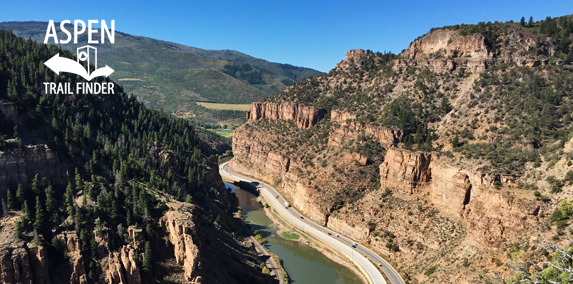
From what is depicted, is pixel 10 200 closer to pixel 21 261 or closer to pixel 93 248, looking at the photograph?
pixel 21 261

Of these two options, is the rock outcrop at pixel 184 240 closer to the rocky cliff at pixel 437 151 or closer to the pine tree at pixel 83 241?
the pine tree at pixel 83 241

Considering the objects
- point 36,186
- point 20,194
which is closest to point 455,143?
point 36,186

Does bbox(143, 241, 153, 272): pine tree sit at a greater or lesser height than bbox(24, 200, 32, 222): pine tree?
lesser

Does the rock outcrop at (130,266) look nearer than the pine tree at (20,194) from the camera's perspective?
Yes

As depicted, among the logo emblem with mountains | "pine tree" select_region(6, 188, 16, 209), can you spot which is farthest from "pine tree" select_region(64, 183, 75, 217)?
the logo emblem with mountains

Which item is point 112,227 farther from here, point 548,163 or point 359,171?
point 548,163

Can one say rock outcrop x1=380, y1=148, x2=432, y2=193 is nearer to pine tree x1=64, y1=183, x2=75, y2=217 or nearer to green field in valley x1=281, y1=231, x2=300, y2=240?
green field in valley x1=281, y1=231, x2=300, y2=240

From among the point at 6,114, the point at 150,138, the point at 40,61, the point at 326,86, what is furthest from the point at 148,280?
the point at 326,86

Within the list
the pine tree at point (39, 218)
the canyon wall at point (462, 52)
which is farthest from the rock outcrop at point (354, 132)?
the pine tree at point (39, 218)
